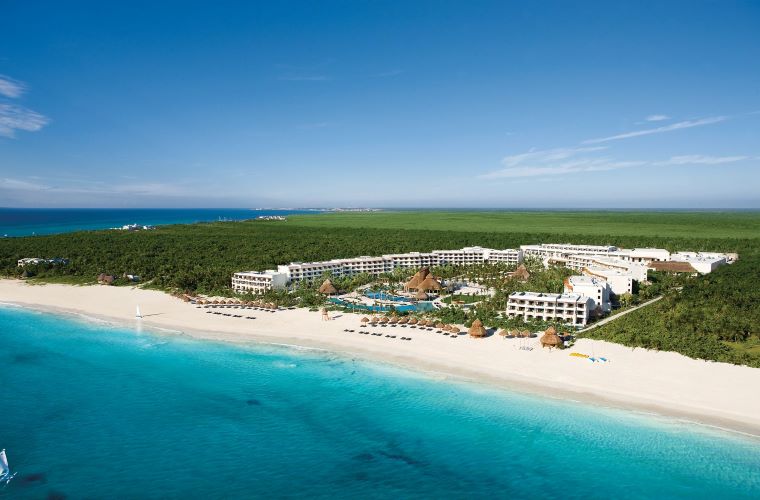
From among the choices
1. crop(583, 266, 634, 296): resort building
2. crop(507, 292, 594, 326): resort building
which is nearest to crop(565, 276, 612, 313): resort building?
crop(507, 292, 594, 326): resort building

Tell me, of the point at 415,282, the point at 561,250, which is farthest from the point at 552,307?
the point at 561,250

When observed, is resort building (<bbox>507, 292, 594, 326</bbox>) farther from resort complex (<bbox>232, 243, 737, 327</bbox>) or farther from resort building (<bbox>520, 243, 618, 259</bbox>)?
resort building (<bbox>520, 243, 618, 259</bbox>)

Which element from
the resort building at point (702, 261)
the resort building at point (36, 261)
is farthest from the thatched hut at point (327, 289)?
the resort building at point (702, 261)

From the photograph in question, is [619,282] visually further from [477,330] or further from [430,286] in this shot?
[477,330]

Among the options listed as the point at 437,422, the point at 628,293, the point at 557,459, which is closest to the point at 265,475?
the point at 437,422

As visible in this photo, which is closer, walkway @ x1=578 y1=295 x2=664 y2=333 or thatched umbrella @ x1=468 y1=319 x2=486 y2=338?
thatched umbrella @ x1=468 y1=319 x2=486 y2=338

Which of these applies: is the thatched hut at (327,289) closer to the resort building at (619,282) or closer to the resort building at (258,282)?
the resort building at (258,282)

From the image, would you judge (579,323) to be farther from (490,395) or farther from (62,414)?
(62,414)

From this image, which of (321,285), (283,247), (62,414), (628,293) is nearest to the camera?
(62,414)
